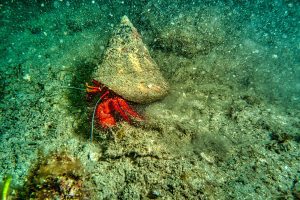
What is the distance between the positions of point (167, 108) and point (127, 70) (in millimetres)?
937

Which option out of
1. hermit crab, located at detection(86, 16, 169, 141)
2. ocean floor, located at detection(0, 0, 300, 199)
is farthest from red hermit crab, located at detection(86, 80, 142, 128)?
ocean floor, located at detection(0, 0, 300, 199)

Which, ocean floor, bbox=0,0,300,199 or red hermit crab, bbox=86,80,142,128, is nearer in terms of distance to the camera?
ocean floor, bbox=0,0,300,199

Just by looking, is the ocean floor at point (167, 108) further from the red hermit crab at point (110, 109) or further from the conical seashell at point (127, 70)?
the conical seashell at point (127, 70)

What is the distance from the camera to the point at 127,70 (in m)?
3.53

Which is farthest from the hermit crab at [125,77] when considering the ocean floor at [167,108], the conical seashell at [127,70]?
the ocean floor at [167,108]

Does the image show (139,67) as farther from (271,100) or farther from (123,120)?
(271,100)

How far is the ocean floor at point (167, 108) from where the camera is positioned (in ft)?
9.56

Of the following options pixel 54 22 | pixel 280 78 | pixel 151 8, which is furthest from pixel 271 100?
pixel 54 22

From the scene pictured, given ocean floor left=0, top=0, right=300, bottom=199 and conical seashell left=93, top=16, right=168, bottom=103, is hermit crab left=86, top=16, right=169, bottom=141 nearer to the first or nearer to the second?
conical seashell left=93, top=16, right=168, bottom=103

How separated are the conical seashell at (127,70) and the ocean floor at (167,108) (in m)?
0.39

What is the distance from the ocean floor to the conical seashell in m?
0.39

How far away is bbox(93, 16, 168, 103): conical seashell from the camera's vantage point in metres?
3.54

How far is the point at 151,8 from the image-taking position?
5859 millimetres

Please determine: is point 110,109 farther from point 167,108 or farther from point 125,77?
point 167,108
